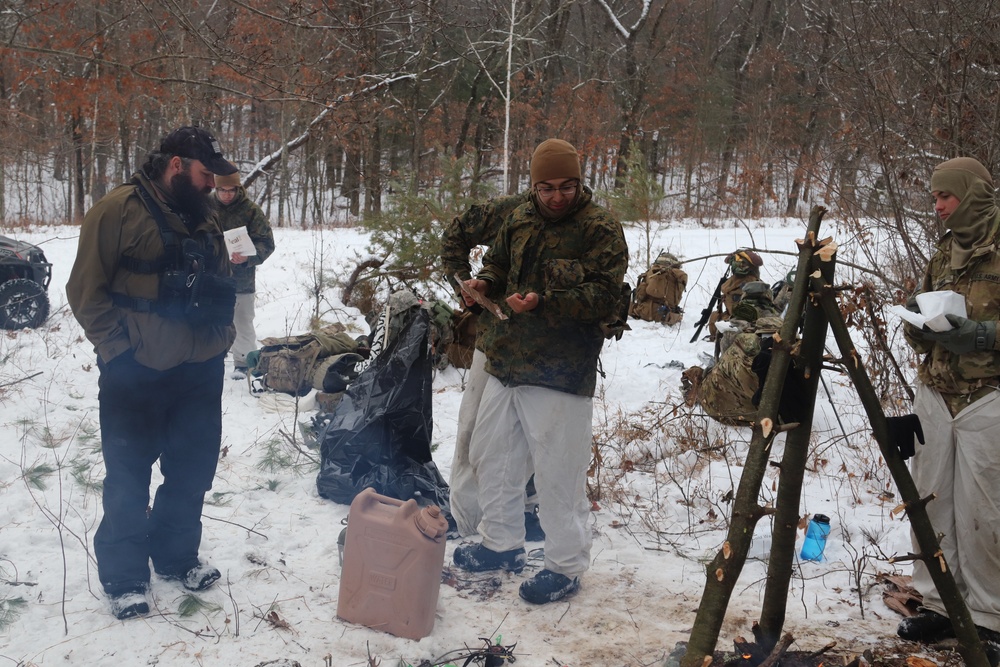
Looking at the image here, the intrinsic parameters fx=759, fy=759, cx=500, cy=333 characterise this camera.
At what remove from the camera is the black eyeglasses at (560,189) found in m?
3.31

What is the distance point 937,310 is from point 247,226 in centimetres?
535

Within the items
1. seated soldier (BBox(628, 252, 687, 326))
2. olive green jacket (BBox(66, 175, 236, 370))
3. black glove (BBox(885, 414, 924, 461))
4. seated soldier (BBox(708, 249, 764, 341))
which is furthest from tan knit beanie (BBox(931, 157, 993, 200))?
seated soldier (BBox(628, 252, 687, 326))

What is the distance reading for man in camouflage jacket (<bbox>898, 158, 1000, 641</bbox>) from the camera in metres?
2.91

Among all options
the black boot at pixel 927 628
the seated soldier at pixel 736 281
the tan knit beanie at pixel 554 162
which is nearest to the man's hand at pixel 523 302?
the tan knit beanie at pixel 554 162

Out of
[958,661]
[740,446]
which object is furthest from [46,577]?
[740,446]

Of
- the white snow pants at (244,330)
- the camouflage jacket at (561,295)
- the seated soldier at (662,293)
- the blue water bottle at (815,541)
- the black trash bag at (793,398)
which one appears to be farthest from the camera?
the seated soldier at (662,293)

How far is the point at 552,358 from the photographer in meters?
3.33

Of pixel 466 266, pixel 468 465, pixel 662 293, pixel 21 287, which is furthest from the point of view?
pixel 662 293

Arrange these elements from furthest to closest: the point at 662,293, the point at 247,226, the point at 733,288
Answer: the point at 662,293, the point at 733,288, the point at 247,226

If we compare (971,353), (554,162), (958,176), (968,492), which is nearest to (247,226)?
(554,162)

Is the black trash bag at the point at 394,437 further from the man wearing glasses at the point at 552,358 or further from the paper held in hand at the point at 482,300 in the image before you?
the paper held in hand at the point at 482,300

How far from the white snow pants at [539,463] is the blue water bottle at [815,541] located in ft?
3.92

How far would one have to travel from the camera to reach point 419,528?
299cm

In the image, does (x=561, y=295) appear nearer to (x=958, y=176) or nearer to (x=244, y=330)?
(x=958, y=176)
